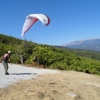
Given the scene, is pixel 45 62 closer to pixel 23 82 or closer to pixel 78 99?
pixel 23 82

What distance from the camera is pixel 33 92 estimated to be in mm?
11656

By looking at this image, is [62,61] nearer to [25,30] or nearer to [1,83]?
[25,30]

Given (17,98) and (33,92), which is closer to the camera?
(17,98)

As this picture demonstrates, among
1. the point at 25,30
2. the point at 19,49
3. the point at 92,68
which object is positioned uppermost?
the point at 25,30

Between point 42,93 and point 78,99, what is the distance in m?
2.04

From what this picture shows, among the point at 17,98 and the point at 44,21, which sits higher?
the point at 44,21

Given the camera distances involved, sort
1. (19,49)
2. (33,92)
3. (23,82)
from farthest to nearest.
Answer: (19,49)
(23,82)
(33,92)

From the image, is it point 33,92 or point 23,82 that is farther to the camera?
point 23,82

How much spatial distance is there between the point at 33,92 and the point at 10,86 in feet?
5.91

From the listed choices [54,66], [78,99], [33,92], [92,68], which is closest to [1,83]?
[33,92]

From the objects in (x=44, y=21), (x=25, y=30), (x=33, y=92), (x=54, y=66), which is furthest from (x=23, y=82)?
(x=54, y=66)

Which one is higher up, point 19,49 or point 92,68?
point 19,49

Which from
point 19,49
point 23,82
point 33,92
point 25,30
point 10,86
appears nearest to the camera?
point 33,92

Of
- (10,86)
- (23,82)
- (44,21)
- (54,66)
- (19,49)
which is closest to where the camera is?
(10,86)
